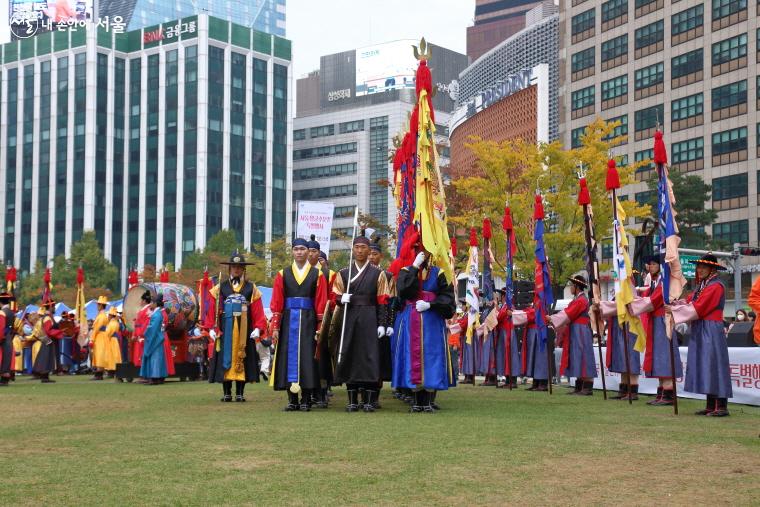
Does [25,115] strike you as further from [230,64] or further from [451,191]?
[451,191]

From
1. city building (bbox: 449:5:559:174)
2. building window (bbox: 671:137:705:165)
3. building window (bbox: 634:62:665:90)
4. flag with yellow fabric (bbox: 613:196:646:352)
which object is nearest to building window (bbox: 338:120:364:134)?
city building (bbox: 449:5:559:174)

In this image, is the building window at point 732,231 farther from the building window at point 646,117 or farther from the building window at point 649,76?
the building window at point 649,76

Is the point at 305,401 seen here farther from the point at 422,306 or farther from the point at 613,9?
the point at 613,9

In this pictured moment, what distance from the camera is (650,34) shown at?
61.4 meters

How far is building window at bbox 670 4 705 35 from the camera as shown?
190ft

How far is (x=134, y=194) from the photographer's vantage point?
105938 millimetres

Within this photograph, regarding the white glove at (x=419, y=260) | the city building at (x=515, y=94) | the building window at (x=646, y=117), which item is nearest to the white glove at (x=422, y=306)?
the white glove at (x=419, y=260)

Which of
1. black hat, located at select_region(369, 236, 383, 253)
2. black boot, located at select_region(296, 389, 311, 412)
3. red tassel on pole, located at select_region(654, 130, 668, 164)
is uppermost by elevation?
red tassel on pole, located at select_region(654, 130, 668, 164)

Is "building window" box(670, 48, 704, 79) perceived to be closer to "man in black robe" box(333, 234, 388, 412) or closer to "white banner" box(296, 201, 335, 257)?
"white banner" box(296, 201, 335, 257)

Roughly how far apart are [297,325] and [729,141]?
161ft

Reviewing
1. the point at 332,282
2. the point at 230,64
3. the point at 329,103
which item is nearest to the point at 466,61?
the point at 329,103

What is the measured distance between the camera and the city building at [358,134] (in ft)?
381

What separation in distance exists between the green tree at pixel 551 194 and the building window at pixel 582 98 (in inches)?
1188

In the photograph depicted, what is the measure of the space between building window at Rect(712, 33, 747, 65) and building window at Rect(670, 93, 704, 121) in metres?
2.36
